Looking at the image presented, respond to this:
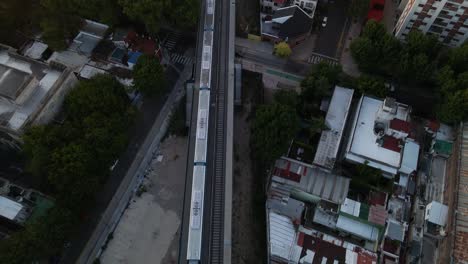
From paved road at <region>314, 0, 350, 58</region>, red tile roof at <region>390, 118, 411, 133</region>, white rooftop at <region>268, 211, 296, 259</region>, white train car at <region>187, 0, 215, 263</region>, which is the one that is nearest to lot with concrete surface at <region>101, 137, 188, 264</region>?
white train car at <region>187, 0, 215, 263</region>

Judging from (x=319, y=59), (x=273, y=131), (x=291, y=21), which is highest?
(x=291, y=21)

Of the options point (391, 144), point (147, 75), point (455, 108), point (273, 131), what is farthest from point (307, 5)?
point (147, 75)

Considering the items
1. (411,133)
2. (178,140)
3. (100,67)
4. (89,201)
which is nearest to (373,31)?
(411,133)

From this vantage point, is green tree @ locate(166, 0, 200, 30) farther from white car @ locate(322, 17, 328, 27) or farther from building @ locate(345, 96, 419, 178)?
building @ locate(345, 96, 419, 178)

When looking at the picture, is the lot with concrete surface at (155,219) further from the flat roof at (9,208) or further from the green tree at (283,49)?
the green tree at (283,49)

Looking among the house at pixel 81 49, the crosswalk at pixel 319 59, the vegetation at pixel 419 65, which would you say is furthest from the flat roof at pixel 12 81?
the vegetation at pixel 419 65

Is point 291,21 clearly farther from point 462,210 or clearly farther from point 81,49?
point 462,210

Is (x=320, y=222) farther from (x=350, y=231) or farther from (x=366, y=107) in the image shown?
(x=366, y=107)
